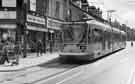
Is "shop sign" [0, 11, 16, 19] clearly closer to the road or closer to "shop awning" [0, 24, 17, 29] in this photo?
"shop awning" [0, 24, 17, 29]

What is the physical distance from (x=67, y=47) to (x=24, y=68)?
391 cm

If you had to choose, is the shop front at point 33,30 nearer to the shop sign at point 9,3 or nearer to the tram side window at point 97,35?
the shop sign at point 9,3

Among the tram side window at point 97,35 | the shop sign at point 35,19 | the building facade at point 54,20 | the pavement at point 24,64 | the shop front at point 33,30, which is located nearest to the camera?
the pavement at point 24,64

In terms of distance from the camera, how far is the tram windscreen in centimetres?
1777

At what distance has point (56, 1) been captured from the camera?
3256cm

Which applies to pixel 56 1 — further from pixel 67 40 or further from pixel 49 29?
pixel 67 40

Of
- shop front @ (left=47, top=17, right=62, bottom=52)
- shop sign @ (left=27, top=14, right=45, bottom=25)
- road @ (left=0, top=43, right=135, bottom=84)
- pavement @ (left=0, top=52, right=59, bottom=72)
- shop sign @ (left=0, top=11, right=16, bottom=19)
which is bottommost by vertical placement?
pavement @ (left=0, top=52, right=59, bottom=72)

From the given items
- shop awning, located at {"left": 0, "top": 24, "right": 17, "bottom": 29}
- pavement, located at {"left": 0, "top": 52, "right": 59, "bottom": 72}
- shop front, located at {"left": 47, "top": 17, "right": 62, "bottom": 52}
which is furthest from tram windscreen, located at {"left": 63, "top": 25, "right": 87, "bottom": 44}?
shop front, located at {"left": 47, "top": 17, "right": 62, "bottom": 52}

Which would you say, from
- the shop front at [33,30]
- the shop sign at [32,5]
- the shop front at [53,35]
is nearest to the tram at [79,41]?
the shop front at [33,30]

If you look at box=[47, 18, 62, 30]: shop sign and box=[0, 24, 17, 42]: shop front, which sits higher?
box=[47, 18, 62, 30]: shop sign

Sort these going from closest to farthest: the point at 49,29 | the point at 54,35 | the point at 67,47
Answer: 1. the point at 67,47
2. the point at 49,29
3. the point at 54,35

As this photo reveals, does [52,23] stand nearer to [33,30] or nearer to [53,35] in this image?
[53,35]

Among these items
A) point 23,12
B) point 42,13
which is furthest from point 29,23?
point 42,13

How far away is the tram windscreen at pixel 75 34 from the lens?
1777 cm
